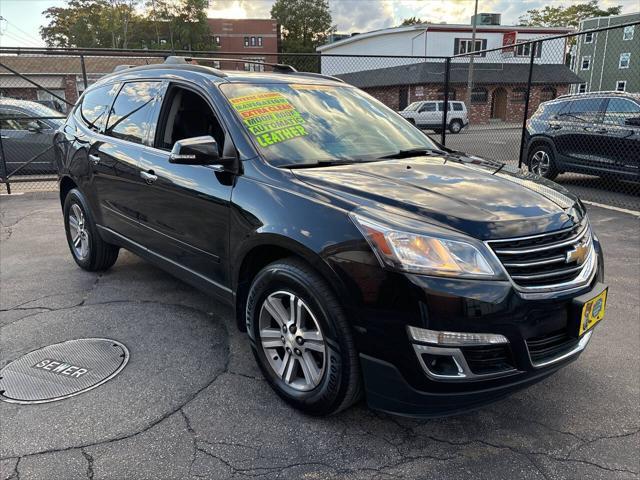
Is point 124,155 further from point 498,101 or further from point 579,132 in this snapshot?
point 498,101

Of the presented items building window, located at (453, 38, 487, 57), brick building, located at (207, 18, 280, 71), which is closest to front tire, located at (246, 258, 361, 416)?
building window, located at (453, 38, 487, 57)

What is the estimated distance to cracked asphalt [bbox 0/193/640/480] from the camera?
2.35 meters

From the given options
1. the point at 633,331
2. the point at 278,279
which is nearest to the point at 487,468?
the point at 278,279

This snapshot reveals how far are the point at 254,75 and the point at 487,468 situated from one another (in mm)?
2877

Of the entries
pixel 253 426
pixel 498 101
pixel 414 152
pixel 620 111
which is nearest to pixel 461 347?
pixel 253 426

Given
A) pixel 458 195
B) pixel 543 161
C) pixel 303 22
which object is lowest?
pixel 543 161

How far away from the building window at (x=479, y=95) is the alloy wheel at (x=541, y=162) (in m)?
26.3

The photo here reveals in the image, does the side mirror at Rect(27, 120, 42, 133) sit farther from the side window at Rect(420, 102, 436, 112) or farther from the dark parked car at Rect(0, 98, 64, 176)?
the side window at Rect(420, 102, 436, 112)

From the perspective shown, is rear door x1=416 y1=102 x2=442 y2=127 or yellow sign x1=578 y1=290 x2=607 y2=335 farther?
rear door x1=416 y1=102 x2=442 y2=127

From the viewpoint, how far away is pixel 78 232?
5094 millimetres

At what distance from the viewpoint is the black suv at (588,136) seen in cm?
833

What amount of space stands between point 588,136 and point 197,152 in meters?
8.32

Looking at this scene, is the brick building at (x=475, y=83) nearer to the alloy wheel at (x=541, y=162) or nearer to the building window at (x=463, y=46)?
the building window at (x=463, y=46)

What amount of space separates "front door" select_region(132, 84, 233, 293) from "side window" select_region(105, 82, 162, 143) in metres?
0.20
